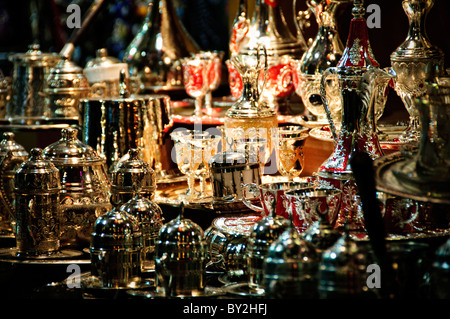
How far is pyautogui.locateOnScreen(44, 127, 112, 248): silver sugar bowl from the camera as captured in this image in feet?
5.61

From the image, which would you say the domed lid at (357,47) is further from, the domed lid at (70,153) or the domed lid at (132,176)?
the domed lid at (70,153)

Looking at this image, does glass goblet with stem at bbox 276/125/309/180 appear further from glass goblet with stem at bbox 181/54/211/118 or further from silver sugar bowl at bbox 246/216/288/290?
glass goblet with stem at bbox 181/54/211/118

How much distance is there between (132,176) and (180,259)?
1.46ft

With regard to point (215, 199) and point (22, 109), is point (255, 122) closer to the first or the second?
point (215, 199)

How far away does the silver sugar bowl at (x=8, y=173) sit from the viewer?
1803mm

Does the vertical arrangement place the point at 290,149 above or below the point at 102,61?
below

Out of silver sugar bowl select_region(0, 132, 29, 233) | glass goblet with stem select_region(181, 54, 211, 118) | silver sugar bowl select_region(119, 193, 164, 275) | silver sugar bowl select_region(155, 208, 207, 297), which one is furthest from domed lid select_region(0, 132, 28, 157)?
glass goblet with stem select_region(181, 54, 211, 118)

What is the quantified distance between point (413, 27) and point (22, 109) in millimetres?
1525

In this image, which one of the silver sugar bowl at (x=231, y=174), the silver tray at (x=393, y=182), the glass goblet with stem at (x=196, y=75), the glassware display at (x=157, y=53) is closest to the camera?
the silver tray at (x=393, y=182)

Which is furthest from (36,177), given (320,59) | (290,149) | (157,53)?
(157,53)

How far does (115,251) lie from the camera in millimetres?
1328

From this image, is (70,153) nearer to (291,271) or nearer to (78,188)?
(78,188)

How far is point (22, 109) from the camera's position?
2.83 meters

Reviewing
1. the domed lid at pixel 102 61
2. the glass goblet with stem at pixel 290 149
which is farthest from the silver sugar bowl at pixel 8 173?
the domed lid at pixel 102 61
